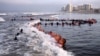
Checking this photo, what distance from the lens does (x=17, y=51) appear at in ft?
92.6

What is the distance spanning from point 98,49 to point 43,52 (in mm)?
7433

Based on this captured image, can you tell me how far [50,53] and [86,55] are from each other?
4.03 m

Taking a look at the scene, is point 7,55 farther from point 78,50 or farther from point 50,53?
point 78,50

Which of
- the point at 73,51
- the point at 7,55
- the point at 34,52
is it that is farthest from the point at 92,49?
the point at 7,55

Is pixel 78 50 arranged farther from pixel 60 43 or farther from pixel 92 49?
pixel 60 43

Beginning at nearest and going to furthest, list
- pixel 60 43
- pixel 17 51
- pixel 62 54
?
pixel 62 54, pixel 17 51, pixel 60 43

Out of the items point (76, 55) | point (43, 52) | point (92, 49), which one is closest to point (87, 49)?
point (92, 49)

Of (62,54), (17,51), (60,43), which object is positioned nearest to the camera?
(62,54)

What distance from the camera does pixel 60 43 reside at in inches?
1282

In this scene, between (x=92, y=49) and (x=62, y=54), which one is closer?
(x=62, y=54)

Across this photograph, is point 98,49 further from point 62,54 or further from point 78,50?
point 62,54

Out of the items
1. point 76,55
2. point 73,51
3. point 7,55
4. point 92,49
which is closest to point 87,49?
point 92,49

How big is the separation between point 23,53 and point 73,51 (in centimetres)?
603

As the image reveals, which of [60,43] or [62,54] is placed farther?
[60,43]
